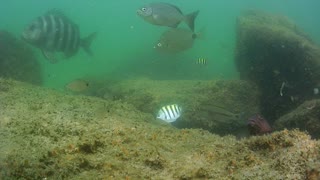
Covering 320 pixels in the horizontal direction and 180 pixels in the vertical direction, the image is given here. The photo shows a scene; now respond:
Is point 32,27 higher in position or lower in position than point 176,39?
higher

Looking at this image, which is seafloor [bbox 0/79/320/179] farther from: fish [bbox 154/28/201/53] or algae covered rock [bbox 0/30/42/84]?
algae covered rock [bbox 0/30/42/84]

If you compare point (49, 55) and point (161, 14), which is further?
point (49, 55)

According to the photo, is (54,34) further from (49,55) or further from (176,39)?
(176,39)

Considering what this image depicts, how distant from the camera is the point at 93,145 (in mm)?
3361

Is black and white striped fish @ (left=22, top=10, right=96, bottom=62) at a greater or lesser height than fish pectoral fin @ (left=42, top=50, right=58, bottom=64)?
greater

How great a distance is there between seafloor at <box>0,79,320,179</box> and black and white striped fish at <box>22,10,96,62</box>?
3.11 m

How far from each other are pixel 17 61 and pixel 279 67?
9.02 meters

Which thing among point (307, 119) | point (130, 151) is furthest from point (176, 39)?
point (130, 151)

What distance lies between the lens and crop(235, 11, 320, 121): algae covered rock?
8.67 meters

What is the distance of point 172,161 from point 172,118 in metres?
2.90

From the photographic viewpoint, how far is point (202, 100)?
7.86m

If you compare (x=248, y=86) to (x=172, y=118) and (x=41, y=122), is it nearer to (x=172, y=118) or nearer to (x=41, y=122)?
(x=172, y=118)

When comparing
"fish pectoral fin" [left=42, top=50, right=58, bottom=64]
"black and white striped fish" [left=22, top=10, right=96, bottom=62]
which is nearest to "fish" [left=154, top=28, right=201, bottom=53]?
"black and white striped fish" [left=22, top=10, right=96, bottom=62]

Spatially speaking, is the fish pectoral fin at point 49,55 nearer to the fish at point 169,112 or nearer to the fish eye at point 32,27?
the fish eye at point 32,27
